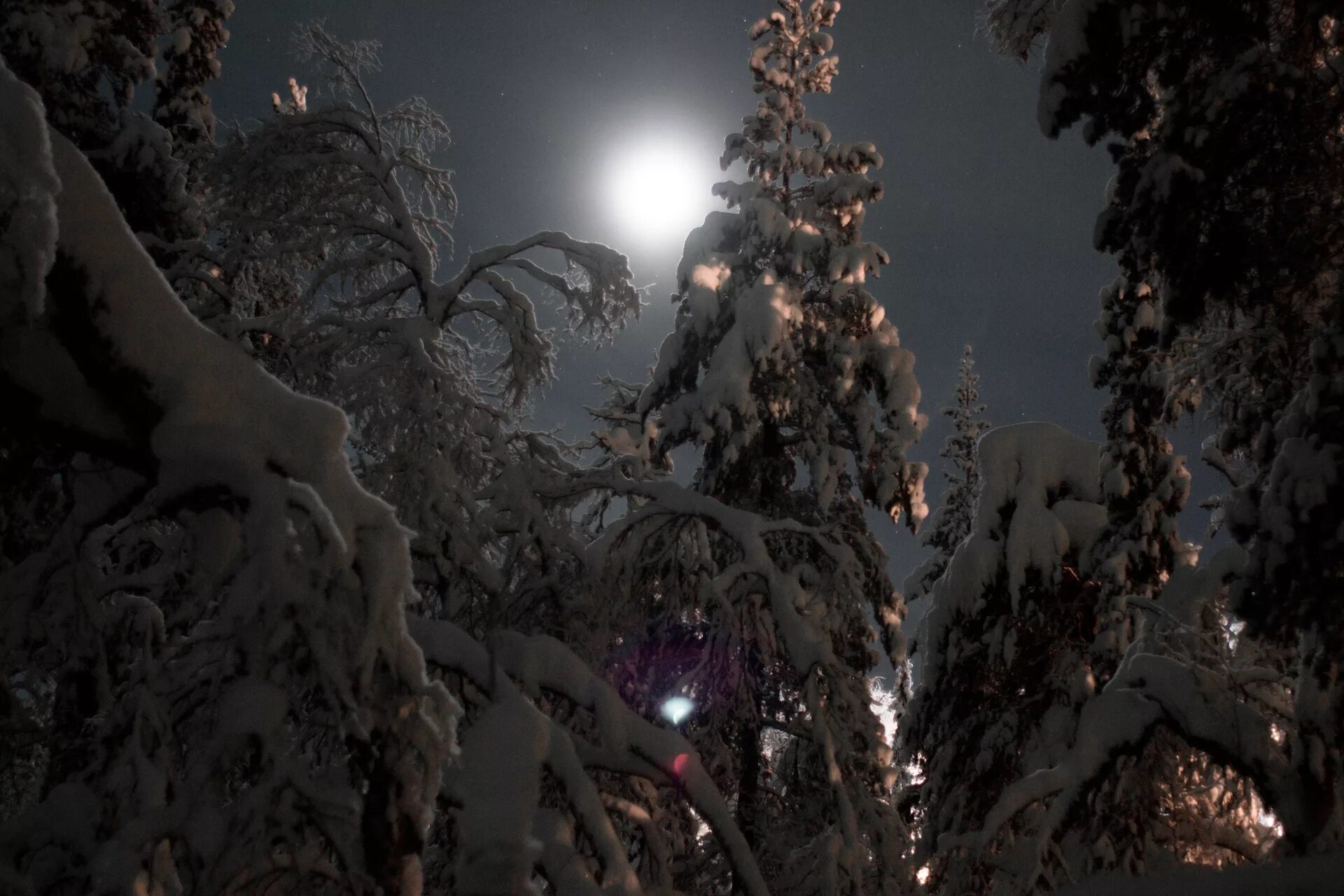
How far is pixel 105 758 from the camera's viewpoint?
10.9 ft

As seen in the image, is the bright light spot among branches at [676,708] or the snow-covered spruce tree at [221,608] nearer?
the snow-covered spruce tree at [221,608]

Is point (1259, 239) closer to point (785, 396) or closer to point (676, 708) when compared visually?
point (676, 708)

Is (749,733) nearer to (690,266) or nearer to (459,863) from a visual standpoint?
(690,266)

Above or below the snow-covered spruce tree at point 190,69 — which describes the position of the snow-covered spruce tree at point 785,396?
below

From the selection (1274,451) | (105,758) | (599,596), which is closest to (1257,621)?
(1274,451)

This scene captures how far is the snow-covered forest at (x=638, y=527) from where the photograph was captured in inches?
117

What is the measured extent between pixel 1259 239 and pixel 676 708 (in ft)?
17.7

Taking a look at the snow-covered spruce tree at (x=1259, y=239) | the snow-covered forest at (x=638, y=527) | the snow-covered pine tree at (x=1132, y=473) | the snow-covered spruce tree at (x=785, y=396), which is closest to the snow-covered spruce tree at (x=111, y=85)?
the snow-covered forest at (x=638, y=527)

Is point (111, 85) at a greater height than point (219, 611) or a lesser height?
greater

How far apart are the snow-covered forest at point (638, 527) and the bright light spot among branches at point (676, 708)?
0.08m

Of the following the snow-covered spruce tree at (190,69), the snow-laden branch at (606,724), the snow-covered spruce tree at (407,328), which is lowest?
the snow-laden branch at (606,724)

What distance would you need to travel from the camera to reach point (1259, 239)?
17.2 feet

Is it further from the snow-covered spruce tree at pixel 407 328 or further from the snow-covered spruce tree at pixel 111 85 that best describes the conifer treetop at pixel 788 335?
the snow-covered spruce tree at pixel 111 85

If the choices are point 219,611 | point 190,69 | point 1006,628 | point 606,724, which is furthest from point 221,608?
point 190,69
